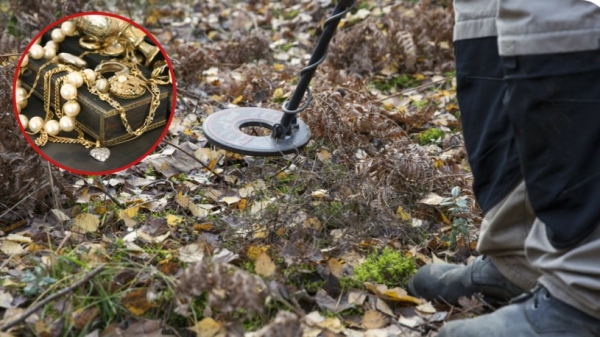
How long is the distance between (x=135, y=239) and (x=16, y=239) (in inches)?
18.0

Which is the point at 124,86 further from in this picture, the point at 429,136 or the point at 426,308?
the point at 429,136

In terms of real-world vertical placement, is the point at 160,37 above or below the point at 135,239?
below

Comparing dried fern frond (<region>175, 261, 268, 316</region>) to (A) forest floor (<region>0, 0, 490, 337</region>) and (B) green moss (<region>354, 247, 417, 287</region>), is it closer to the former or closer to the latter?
(A) forest floor (<region>0, 0, 490, 337</region>)

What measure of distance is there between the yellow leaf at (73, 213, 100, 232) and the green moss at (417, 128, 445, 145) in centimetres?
189

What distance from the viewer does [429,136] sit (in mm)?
3967

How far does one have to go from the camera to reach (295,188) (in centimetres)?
323

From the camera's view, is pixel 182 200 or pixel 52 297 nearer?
pixel 52 297

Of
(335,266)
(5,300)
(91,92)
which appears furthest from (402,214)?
(5,300)

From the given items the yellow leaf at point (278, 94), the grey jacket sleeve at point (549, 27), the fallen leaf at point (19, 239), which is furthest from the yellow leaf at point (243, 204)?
the grey jacket sleeve at point (549, 27)

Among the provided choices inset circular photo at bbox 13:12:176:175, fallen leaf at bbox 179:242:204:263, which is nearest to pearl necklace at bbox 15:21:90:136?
inset circular photo at bbox 13:12:176:175

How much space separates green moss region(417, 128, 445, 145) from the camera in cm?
395

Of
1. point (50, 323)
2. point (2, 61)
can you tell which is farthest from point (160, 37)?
point (50, 323)

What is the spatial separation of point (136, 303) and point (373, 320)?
770 millimetres

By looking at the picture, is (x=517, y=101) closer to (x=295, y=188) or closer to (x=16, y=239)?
(x=295, y=188)
